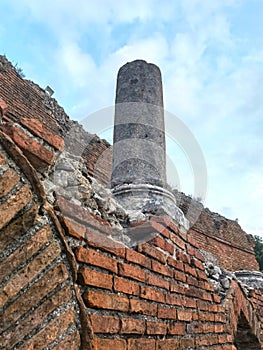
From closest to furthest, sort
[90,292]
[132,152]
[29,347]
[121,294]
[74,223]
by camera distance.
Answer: [29,347] → [90,292] → [74,223] → [121,294] → [132,152]

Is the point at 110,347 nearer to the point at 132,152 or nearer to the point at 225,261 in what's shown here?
the point at 132,152

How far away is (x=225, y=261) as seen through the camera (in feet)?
34.2

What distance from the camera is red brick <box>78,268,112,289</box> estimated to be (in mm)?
1509

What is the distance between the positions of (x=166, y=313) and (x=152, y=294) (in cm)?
20

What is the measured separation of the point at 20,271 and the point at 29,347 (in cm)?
27

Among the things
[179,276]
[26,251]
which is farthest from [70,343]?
[179,276]

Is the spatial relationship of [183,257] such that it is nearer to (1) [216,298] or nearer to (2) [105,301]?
(1) [216,298]

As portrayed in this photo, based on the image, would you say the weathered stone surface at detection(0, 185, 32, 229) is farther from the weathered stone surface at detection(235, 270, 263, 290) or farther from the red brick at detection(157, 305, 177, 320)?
the weathered stone surface at detection(235, 270, 263, 290)

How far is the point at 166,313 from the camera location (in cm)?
215

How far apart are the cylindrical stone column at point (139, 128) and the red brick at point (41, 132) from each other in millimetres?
1329

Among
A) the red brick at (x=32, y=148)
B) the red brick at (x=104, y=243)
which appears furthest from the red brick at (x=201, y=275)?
the red brick at (x=32, y=148)

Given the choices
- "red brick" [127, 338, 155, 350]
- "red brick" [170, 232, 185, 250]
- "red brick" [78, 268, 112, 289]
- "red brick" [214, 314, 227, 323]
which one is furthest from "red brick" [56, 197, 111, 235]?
"red brick" [214, 314, 227, 323]

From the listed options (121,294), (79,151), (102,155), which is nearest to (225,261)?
(102,155)

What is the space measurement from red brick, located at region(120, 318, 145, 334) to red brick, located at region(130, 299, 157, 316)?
0.05 meters
